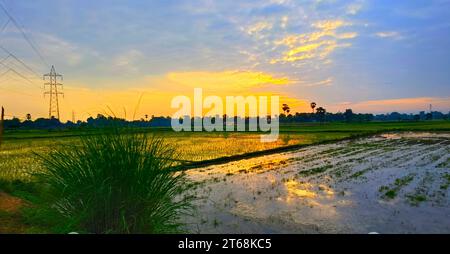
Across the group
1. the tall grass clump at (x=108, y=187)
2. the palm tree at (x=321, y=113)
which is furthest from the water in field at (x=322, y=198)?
the palm tree at (x=321, y=113)

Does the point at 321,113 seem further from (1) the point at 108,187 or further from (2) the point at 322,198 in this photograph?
(1) the point at 108,187

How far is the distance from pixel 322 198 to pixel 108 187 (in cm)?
690

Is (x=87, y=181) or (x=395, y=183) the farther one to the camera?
(x=395, y=183)

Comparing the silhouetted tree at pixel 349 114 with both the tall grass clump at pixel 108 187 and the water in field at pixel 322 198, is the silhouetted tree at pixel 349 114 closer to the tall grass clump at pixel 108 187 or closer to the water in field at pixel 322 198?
the water in field at pixel 322 198

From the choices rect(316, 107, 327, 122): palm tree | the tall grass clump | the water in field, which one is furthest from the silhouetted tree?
the tall grass clump

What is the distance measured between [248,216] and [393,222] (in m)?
2.98

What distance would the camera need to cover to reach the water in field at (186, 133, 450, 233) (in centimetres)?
662

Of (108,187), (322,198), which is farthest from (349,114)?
(108,187)

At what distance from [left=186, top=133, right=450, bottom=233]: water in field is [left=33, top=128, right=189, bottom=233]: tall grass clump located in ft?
10.0

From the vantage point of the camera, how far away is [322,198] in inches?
352

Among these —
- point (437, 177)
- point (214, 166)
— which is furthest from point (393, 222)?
point (214, 166)

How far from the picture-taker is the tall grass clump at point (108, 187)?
3.41 metres

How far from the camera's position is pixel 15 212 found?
5297 millimetres
